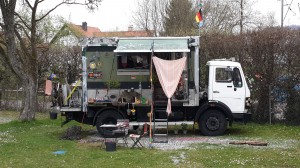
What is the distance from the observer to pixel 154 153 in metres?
10.3

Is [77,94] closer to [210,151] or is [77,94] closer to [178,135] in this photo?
[178,135]

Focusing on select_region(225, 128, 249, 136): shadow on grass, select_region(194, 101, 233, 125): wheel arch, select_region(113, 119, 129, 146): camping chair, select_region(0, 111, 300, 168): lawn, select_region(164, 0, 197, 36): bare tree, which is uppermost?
select_region(164, 0, 197, 36): bare tree

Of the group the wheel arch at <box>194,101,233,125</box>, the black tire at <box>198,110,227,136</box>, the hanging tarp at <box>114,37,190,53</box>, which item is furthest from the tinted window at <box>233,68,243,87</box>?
the hanging tarp at <box>114,37,190,53</box>

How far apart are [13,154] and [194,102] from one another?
5910 millimetres

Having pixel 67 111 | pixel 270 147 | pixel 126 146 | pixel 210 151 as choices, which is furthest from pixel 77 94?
pixel 270 147

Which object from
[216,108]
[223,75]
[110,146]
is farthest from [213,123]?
[110,146]

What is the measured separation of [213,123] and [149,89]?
7.97 ft

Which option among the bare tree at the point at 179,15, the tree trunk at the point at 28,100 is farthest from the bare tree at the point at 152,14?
the tree trunk at the point at 28,100

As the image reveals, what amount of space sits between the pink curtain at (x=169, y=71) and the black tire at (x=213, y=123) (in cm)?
186

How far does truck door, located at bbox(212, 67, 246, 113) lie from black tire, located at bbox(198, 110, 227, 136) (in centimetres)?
46

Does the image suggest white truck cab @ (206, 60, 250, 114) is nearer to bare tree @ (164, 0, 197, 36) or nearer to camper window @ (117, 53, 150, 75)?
camper window @ (117, 53, 150, 75)

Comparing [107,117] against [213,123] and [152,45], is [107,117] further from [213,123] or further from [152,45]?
[213,123]

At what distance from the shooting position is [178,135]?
13734mm

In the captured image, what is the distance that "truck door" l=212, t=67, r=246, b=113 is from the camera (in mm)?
13219
